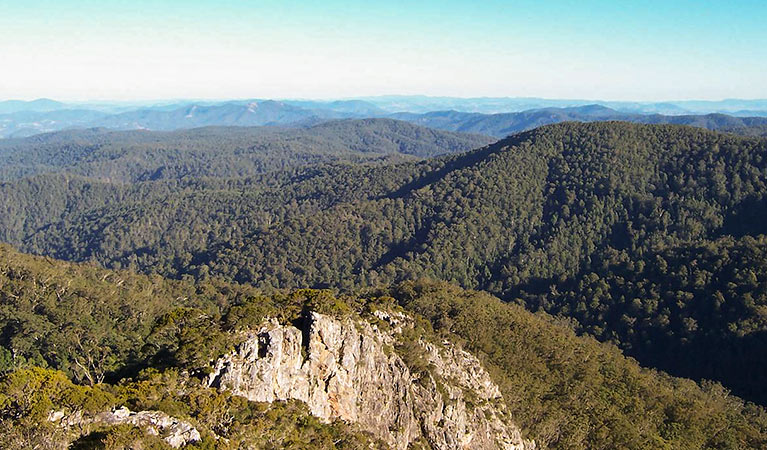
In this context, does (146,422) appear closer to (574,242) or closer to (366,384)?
(366,384)

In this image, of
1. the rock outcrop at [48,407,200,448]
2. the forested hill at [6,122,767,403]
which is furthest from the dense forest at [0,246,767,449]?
the forested hill at [6,122,767,403]

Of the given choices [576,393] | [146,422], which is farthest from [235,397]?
[576,393]

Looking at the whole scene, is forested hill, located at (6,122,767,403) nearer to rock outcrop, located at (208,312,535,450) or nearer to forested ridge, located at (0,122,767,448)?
forested ridge, located at (0,122,767,448)

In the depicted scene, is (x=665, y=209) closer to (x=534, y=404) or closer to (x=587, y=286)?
(x=587, y=286)

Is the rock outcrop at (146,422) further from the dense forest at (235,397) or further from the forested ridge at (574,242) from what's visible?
the forested ridge at (574,242)

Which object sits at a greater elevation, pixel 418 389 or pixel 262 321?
pixel 262 321

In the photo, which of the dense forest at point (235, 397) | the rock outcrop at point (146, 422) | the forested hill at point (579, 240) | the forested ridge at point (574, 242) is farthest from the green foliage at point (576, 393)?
the rock outcrop at point (146, 422)

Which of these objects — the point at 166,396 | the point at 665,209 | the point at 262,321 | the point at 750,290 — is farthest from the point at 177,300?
the point at 665,209
